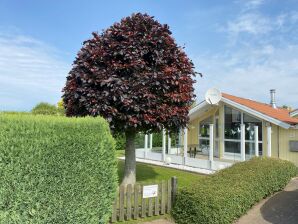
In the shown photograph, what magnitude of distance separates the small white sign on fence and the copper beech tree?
1927 mm

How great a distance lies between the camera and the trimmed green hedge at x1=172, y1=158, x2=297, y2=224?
7.45 m

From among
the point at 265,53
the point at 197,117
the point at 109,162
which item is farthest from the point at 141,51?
the point at 197,117

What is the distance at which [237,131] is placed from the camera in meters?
17.6

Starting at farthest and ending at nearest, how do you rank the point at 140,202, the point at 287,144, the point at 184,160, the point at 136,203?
the point at 184,160, the point at 287,144, the point at 140,202, the point at 136,203

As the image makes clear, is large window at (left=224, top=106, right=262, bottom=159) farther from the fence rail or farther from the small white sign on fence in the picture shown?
the small white sign on fence

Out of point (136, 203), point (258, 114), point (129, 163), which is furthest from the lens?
point (258, 114)

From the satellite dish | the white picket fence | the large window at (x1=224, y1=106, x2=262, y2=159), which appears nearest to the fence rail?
the white picket fence

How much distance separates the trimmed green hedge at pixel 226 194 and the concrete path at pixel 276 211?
0.65 ft

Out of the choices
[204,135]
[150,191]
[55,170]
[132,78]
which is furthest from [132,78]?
[204,135]

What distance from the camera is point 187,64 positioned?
10.2 m

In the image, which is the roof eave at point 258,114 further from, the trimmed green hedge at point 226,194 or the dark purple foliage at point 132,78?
the dark purple foliage at point 132,78

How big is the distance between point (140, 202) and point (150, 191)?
48 cm

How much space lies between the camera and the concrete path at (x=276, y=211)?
8.05 meters

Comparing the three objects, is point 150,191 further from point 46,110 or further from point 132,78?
point 46,110
